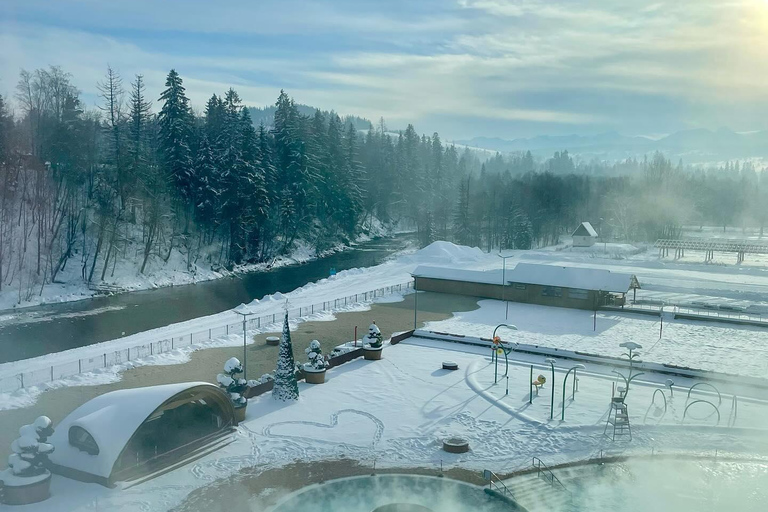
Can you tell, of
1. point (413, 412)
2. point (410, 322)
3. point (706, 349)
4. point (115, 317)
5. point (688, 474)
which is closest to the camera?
point (688, 474)

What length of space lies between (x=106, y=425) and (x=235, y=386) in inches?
192

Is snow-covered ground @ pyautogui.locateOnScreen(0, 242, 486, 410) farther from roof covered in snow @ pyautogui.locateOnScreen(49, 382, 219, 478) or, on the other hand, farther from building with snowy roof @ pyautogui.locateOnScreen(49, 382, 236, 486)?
building with snowy roof @ pyautogui.locateOnScreen(49, 382, 236, 486)

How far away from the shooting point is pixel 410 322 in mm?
36562

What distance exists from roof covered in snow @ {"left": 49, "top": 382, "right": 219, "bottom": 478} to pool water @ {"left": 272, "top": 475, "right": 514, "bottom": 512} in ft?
15.3

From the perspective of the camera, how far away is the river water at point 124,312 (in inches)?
1312

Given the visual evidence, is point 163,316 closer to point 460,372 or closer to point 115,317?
point 115,317

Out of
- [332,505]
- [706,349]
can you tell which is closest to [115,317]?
[332,505]

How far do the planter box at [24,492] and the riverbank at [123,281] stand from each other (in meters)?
27.8

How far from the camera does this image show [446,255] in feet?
219

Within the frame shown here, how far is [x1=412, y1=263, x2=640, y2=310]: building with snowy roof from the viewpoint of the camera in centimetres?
3997

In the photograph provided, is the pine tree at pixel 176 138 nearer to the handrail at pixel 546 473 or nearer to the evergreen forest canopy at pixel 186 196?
the evergreen forest canopy at pixel 186 196

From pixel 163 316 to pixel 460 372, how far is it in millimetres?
23631

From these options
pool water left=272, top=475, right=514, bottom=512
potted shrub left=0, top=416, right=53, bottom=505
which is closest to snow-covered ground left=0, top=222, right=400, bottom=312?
potted shrub left=0, top=416, right=53, bottom=505

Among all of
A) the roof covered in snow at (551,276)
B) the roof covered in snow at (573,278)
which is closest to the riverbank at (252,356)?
the roof covered in snow at (551,276)
